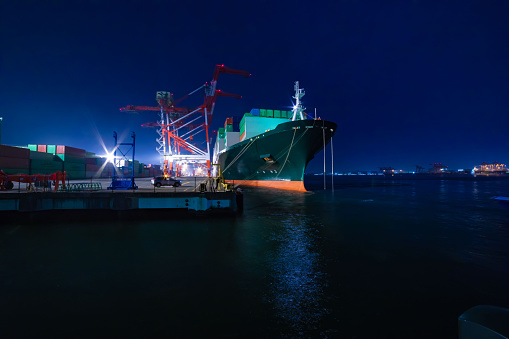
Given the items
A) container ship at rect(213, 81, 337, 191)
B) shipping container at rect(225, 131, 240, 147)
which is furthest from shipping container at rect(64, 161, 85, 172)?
shipping container at rect(225, 131, 240, 147)

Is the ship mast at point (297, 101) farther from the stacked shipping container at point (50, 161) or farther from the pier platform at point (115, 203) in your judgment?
the stacked shipping container at point (50, 161)

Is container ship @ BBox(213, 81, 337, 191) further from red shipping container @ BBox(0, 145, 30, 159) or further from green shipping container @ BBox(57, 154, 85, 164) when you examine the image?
red shipping container @ BBox(0, 145, 30, 159)

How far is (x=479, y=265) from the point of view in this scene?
8.11 metres

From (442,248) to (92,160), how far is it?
70235 mm

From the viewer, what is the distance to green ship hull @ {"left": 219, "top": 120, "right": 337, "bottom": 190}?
29.2 m

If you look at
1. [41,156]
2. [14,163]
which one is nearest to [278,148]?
[14,163]

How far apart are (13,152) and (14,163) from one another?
1.87 meters

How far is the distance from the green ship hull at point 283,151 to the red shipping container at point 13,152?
35967 millimetres

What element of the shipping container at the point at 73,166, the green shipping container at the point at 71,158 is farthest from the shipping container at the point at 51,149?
the shipping container at the point at 73,166

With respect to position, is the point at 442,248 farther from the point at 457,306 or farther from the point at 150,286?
the point at 150,286

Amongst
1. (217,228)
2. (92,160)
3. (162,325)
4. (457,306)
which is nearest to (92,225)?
(217,228)

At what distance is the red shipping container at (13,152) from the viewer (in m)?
36.1

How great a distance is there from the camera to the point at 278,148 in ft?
102

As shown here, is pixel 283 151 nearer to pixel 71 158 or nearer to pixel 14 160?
pixel 14 160
